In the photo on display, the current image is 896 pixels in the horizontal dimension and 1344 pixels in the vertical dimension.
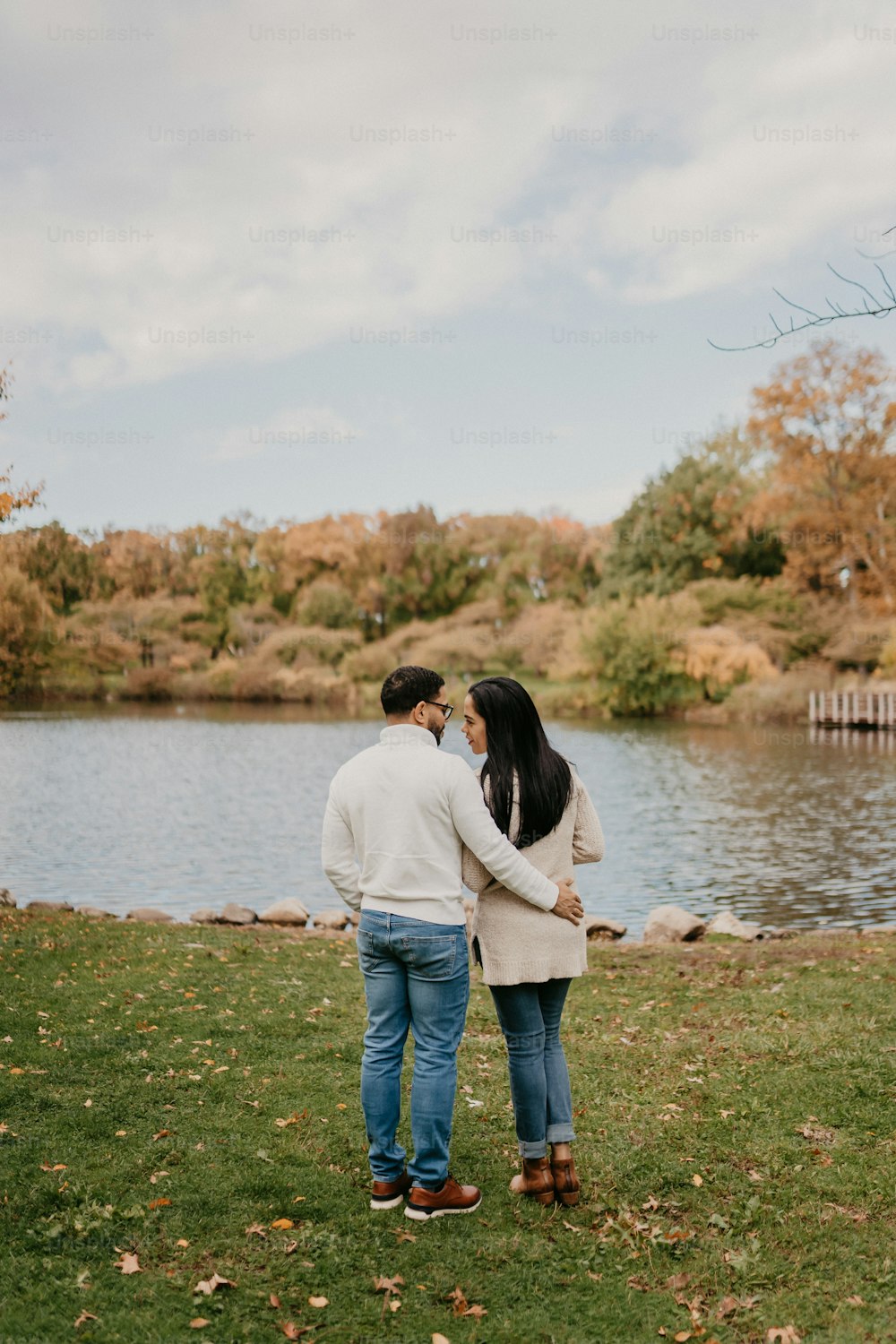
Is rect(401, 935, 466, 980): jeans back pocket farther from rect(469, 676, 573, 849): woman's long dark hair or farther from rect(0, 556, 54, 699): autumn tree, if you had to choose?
rect(0, 556, 54, 699): autumn tree

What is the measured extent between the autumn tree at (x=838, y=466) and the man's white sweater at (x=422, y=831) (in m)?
43.0

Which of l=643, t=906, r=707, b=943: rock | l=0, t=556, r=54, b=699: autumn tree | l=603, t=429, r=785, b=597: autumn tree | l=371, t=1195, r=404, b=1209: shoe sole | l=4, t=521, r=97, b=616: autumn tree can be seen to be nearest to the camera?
l=371, t=1195, r=404, b=1209: shoe sole

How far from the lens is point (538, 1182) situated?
152 inches

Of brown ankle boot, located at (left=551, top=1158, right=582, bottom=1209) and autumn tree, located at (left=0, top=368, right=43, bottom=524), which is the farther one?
autumn tree, located at (left=0, top=368, right=43, bottom=524)

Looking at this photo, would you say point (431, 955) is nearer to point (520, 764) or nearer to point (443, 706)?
point (520, 764)

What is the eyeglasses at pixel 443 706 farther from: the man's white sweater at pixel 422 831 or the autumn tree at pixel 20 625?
the autumn tree at pixel 20 625

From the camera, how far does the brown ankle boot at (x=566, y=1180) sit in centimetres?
383

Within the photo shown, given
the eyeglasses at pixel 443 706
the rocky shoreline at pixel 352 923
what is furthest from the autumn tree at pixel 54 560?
the eyeglasses at pixel 443 706

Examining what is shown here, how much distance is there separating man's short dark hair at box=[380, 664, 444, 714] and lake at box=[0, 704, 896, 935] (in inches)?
333

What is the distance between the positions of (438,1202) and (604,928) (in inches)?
283

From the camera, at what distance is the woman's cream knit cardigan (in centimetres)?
359

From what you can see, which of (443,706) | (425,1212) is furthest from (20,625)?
(425,1212)

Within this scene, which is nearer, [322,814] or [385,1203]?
[385,1203]

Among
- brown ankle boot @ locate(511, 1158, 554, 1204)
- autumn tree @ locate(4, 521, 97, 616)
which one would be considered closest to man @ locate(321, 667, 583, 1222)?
brown ankle boot @ locate(511, 1158, 554, 1204)
